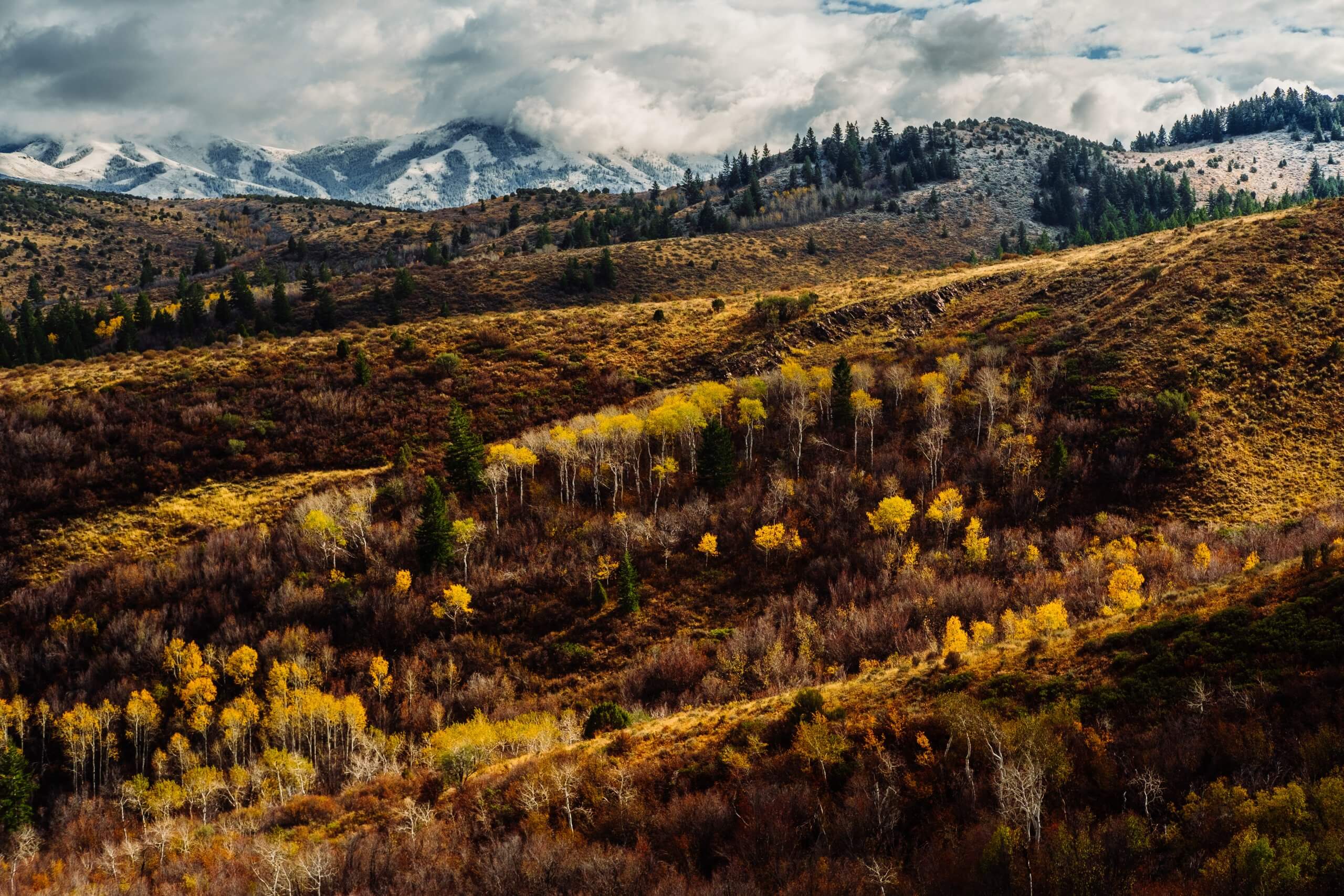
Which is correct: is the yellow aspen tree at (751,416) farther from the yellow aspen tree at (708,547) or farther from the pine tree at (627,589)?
the pine tree at (627,589)

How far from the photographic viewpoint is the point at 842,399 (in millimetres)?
81438

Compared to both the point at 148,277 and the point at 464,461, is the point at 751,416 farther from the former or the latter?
the point at 148,277

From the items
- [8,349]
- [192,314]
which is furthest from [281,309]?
[8,349]

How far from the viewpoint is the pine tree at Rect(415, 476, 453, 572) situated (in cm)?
6981

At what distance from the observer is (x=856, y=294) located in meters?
113

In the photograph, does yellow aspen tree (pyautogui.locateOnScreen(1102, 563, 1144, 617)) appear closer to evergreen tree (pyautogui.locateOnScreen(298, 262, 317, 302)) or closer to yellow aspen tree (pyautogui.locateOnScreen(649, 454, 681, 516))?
yellow aspen tree (pyautogui.locateOnScreen(649, 454, 681, 516))

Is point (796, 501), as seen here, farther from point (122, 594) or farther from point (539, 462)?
point (122, 594)

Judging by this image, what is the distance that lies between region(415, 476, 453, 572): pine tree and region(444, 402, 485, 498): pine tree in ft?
22.1

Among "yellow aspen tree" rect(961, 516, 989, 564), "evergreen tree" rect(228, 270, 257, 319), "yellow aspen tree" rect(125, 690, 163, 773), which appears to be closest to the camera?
"yellow aspen tree" rect(125, 690, 163, 773)

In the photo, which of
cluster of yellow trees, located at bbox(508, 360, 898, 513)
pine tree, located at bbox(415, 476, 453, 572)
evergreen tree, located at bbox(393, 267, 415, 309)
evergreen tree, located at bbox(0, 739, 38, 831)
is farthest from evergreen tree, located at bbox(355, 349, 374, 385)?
evergreen tree, located at bbox(0, 739, 38, 831)

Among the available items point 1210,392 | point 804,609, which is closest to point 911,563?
point 804,609

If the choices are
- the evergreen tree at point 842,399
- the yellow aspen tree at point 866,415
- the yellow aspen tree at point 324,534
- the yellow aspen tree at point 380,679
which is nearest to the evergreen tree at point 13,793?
the yellow aspen tree at point 380,679

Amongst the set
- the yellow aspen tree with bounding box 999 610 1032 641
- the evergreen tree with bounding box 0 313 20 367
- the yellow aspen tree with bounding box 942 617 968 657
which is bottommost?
the yellow aspen tree with bounding box 942 617 968 657

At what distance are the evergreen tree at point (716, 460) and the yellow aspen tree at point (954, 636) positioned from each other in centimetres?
2894
